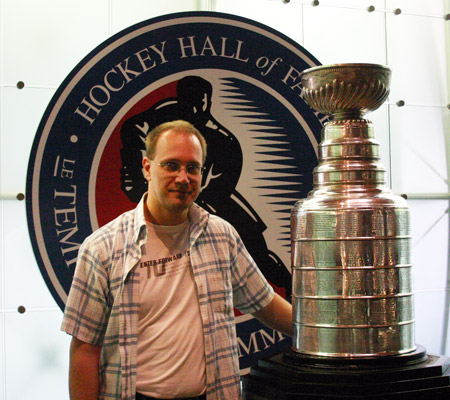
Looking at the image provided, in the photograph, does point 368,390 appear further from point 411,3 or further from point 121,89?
point 411,3

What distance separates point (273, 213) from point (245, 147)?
0.29 metres

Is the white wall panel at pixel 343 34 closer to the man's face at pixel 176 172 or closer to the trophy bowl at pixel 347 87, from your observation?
the man's face at pixel 176 172

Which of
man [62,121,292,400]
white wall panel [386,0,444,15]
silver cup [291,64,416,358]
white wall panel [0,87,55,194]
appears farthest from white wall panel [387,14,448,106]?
white wall panel [0,87,55,194]

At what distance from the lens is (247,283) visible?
8.06 feet

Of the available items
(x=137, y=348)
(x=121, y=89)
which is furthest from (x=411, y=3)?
(x=137, y=348)

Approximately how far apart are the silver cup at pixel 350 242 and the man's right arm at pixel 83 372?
27.1 inches

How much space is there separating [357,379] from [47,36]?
1.77m

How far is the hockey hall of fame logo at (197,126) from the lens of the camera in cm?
265

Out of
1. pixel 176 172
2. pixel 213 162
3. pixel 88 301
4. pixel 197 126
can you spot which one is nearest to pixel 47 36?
pixel 197 126

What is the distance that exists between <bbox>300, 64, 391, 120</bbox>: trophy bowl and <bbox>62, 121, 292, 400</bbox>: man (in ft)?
1.66

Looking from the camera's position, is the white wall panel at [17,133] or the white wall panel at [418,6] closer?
the white wall panel at [17,133]

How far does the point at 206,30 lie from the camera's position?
2855mm

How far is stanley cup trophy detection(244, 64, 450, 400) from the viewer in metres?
1.76

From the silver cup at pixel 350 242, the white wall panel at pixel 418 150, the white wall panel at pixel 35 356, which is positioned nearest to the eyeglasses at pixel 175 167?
the silver cup at pixel 350 242
